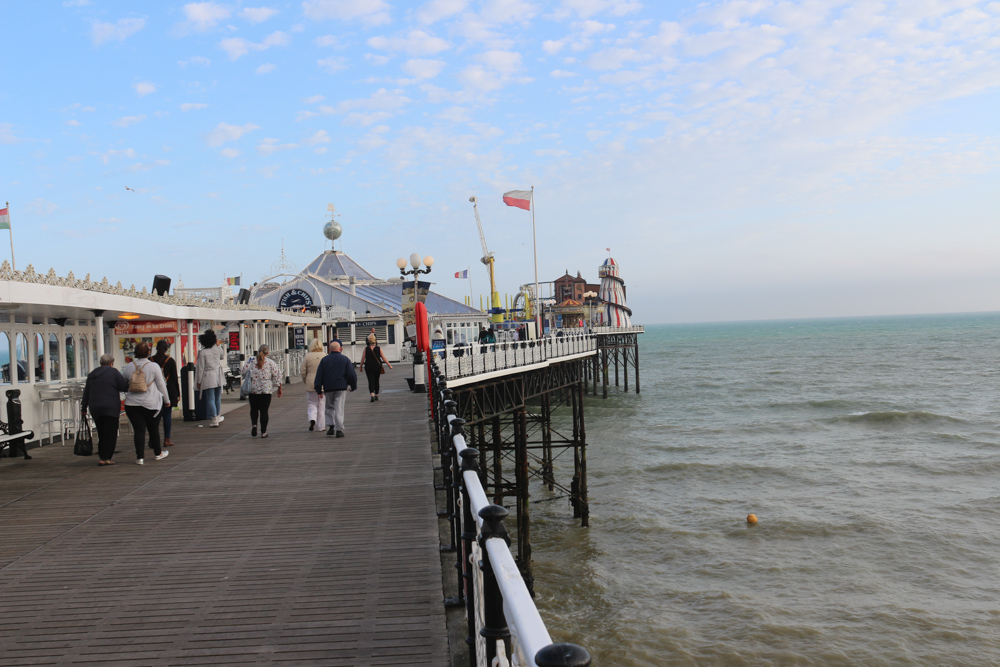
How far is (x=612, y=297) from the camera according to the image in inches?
2778

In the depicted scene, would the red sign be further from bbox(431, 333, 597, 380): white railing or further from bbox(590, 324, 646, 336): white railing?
bbox(590, 324, 646, 336): white railing

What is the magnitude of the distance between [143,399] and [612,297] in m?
63.9

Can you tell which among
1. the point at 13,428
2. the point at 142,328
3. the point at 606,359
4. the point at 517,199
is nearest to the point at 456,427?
the point at 13,428

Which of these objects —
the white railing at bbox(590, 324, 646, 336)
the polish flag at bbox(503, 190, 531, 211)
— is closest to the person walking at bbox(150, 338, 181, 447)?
the polish flag at bbox(503, 190, 531, 211)

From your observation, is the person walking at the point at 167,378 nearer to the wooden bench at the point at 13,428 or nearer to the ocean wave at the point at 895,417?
the wooden bench at the point at 13,428

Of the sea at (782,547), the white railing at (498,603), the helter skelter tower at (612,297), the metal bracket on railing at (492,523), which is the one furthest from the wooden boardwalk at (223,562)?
the helter skelter tower at (612,297)

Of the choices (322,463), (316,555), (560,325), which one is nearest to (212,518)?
(316,555)

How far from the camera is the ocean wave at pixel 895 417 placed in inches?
1308

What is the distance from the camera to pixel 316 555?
16.4 ft

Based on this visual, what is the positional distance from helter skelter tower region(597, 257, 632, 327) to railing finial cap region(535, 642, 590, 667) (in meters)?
67.8

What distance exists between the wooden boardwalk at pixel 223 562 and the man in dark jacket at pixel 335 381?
5.04 ft

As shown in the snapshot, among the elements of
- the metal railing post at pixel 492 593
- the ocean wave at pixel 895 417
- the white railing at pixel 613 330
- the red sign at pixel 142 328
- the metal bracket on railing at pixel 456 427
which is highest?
the red sign at pixel 142 328

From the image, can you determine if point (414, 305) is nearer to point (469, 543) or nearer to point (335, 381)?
point (335, 381)

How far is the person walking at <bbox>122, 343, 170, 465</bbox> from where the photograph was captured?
28.2 feet
